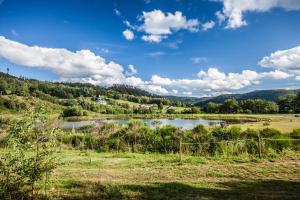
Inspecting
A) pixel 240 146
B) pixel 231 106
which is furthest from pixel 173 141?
pixel 231 106

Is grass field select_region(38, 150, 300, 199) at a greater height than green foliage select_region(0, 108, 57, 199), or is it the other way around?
green foliage select_region(0, 108, 57, 199)

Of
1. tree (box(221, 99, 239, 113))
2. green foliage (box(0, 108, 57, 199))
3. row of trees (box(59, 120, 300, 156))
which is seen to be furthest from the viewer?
tree (box(221, 99, 239, 113))

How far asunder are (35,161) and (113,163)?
329 inches

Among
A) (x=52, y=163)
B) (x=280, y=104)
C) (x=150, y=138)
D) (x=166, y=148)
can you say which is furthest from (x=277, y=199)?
(x=280, y=104)

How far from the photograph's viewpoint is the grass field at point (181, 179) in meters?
9.59

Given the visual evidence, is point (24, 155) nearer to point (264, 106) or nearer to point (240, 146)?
point (240, 146)

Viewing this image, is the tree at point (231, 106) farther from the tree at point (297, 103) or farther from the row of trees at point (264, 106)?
the tree at point (297, 103)

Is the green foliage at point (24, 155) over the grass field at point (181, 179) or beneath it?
over

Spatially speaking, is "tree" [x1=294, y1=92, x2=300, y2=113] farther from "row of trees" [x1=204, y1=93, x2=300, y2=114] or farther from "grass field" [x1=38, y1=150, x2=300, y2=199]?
"grass field" [x1=38, y1=150, x2=300, y2=199]

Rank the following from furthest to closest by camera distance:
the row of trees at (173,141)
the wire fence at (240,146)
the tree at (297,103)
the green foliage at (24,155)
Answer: the tree at (297,103)
the row of trees at (173,141)
the wire fence at (240,146)
the green foliage at (24,155)

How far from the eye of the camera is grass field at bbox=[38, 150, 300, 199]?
9594mm

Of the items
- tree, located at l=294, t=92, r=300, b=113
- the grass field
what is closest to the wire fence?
the grass field

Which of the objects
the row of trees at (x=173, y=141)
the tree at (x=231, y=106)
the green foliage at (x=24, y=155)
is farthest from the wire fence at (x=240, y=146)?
the tree at (x=231, y=106)

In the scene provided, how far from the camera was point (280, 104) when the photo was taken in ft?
477
